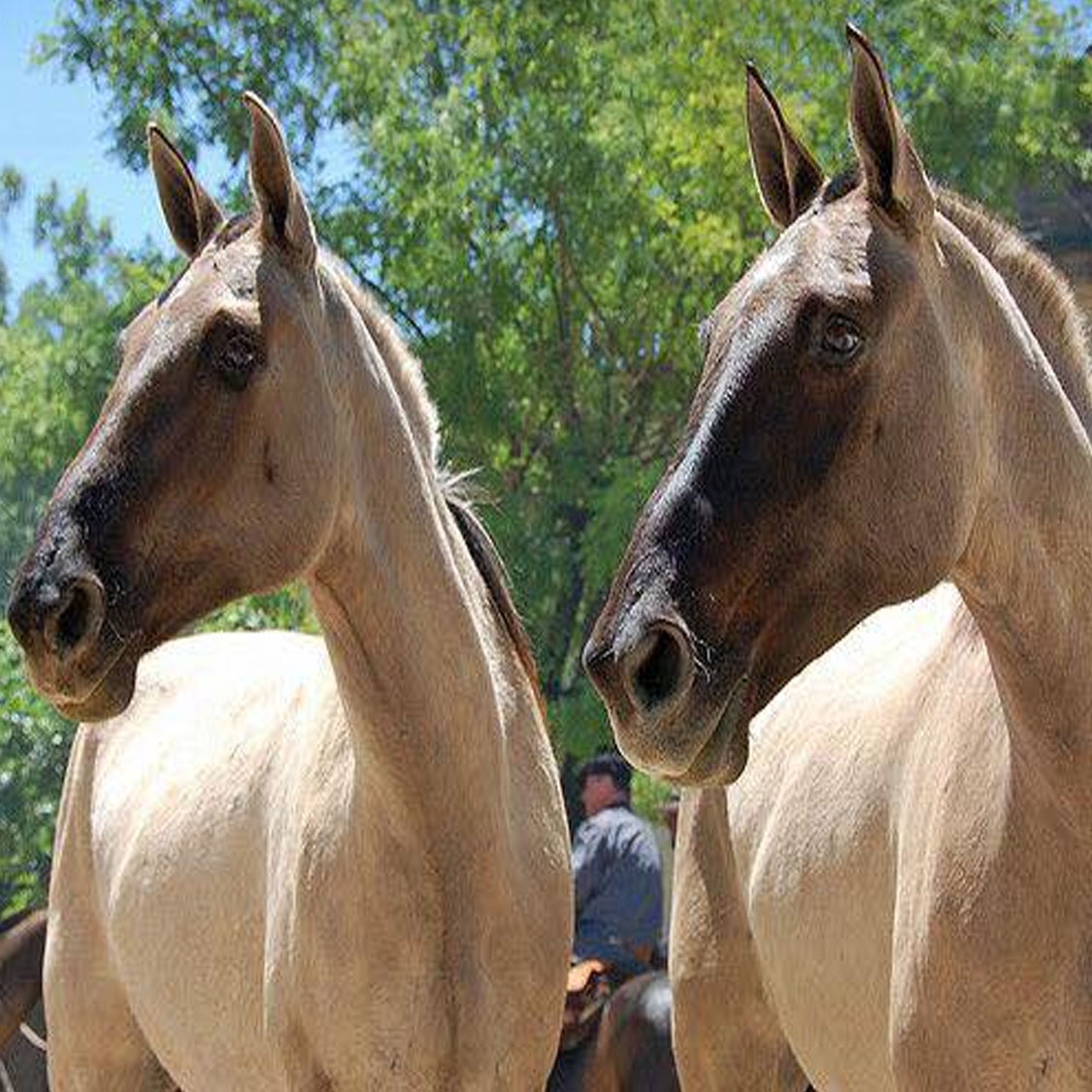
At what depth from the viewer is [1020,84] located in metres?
16.6

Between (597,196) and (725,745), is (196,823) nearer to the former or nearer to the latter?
(725,745)

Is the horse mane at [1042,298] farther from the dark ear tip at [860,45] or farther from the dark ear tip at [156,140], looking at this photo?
the dark ear tip at [156,140]

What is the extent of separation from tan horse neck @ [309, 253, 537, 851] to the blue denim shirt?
506 centimetres

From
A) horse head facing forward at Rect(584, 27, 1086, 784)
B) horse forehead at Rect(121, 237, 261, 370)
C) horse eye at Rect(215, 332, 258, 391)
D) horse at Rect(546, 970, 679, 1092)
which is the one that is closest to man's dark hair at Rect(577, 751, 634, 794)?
horse at Rect(546, 970, 679, 1092)

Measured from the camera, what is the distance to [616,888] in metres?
10.4

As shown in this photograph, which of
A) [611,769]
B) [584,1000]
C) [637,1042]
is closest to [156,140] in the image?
[637,1042]

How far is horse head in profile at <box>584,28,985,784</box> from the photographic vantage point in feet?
12.0

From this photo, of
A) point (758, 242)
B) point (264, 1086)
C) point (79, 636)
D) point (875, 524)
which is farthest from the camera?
point (758, 242)

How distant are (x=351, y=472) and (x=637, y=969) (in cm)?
547

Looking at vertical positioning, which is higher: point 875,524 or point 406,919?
point 875,524

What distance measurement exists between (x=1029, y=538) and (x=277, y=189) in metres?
1.91

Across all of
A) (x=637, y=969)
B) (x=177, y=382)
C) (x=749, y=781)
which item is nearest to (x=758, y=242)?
(x=637, y=969)

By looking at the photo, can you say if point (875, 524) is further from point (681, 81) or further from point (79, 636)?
point (681, 81)

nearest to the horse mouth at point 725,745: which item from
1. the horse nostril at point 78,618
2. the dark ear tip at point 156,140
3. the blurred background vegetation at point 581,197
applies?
the horse nostril at point 78,618
